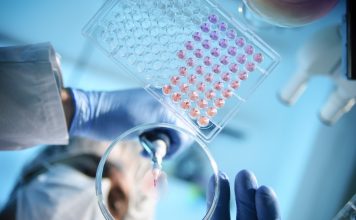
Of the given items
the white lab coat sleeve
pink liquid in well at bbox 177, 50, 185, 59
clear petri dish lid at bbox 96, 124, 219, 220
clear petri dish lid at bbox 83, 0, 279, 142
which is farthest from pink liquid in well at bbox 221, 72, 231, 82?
the white lab coat sleeve

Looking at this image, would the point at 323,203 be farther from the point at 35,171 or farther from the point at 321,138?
the point at 35,171

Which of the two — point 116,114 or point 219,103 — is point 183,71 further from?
point 116,114

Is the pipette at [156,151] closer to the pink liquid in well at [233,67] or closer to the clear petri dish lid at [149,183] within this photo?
the clear petri dish lid at [149,183]

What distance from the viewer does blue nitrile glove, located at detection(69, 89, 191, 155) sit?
96 cm

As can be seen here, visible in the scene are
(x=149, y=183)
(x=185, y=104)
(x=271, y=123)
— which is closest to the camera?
(x=185, y=104)

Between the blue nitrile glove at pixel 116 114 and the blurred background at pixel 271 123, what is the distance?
1.16 feet

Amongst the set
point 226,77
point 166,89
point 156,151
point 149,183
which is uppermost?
point 226,77

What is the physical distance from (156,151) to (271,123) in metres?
0.68

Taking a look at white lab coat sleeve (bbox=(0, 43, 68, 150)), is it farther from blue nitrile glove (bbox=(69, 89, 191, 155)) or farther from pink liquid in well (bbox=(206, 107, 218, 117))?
pink liquid in well (bbox=(206, 107, 218, 117))

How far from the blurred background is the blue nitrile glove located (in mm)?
353

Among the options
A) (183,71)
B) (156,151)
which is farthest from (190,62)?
(156,151)

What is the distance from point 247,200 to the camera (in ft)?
2.65

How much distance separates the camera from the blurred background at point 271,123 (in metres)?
1.19

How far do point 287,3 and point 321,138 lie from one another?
2.40 feet
